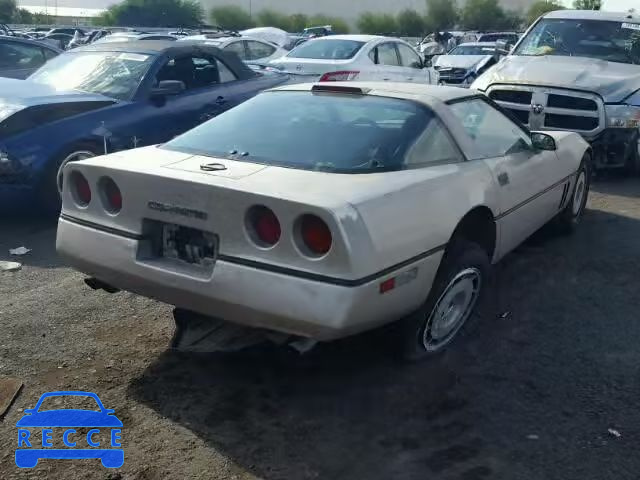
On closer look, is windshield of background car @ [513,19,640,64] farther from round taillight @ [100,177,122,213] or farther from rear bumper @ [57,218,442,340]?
round taillight @ [100,177,122,213]

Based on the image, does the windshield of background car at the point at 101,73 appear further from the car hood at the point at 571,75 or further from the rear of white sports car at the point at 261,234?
the car hood at the point at 571,75

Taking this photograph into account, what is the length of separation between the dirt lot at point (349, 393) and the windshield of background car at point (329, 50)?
806 centimetres

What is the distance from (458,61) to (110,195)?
1766cm

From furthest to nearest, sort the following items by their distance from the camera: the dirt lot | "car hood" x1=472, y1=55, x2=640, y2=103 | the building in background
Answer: the building in background, "car hood" x1=472, y1=55, x2=640, y2=103, the dirt lot

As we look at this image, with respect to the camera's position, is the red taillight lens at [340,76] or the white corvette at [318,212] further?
the red taillight lens at [340,76]

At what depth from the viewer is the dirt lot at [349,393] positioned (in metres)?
2.99

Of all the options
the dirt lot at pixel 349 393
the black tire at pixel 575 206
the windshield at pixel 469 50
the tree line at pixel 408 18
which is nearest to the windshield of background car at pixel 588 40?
the black tire at pixel 575 206

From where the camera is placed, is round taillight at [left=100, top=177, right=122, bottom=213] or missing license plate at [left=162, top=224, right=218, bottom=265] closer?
missing license plate at [left=162, top=224, right=218, bottom=265]

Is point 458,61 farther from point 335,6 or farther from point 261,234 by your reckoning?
point 335,6

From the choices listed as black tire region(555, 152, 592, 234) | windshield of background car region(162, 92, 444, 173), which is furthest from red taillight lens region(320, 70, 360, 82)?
windshield of background car region(162, 92, 444, 173)

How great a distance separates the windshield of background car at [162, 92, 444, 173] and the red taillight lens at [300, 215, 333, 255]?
1.75 feet

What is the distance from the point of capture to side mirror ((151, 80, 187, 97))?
23.4 ft

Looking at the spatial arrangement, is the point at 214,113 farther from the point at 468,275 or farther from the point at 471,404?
the point at 471,404

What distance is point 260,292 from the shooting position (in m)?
3.13
